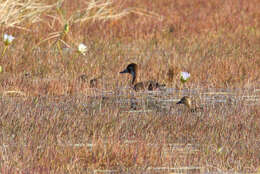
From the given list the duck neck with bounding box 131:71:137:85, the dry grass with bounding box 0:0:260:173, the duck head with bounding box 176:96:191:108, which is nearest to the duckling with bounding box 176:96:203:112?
the duck head with bounding box 176:96:191:108

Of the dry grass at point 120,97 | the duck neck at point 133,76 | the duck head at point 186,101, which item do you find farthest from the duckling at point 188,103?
the duck neck at point 133,76

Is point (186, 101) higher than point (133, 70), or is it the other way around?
point (133, 70)

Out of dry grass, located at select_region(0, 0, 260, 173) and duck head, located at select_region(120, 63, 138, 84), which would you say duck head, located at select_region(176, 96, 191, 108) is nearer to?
dry grass, located at select_region(0, 0, 260, 173)

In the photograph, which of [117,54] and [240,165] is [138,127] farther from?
[117,54]

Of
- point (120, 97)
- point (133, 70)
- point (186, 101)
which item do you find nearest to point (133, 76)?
point (133, 70)

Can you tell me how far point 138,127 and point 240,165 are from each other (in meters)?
1.35

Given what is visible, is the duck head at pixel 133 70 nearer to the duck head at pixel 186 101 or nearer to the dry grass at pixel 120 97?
the dry grass at pixel 120 97

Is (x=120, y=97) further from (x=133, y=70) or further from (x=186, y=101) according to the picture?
(x=186, y=101)

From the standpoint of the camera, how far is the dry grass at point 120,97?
4.74m

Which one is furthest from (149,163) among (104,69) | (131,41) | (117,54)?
(131,41)

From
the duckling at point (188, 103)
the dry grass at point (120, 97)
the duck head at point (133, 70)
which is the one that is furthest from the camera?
the duck head at point (133, 70)

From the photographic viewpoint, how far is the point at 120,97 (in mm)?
7438

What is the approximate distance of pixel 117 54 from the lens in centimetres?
1036

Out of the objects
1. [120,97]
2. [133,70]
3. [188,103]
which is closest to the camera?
[188,103]
